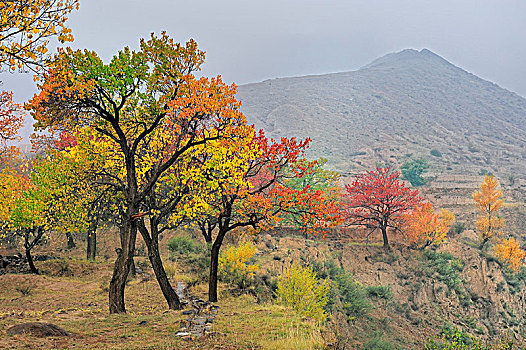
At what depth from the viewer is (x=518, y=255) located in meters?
31.5

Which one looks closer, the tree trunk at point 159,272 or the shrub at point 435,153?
the tree trunk at point 159,272

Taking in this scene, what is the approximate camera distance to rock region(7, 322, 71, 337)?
710cm

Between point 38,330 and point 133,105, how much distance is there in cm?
632

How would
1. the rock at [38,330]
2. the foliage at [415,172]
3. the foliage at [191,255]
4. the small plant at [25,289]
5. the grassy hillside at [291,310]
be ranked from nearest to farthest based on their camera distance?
the rock at [38,330], the grassy hillside at [291,310], the small plant at [25,289], the foliage at [191,255], the foliage at [415,172]

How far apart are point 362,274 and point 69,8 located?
2764cm

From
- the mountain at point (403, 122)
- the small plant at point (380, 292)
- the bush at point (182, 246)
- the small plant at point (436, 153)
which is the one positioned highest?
the mountain at point (403, 122)

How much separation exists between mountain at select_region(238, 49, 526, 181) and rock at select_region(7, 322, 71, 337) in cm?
8340

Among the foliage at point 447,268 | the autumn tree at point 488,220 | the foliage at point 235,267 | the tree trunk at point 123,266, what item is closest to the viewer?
the tree trunk at point 123,266

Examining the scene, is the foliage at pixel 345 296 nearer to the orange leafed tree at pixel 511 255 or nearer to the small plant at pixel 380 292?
the small plant at pixel 380 292

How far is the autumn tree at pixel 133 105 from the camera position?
923 cm

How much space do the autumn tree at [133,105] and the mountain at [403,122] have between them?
259ft

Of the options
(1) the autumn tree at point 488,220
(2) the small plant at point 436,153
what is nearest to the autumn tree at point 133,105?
(1) the autumn tree at point 488,220

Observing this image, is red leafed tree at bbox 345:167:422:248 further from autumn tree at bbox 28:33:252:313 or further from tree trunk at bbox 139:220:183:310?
autumn tree at bbox 28:33:252:313

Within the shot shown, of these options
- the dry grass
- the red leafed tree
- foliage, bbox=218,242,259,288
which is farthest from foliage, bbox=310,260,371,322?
the red leafed tree
